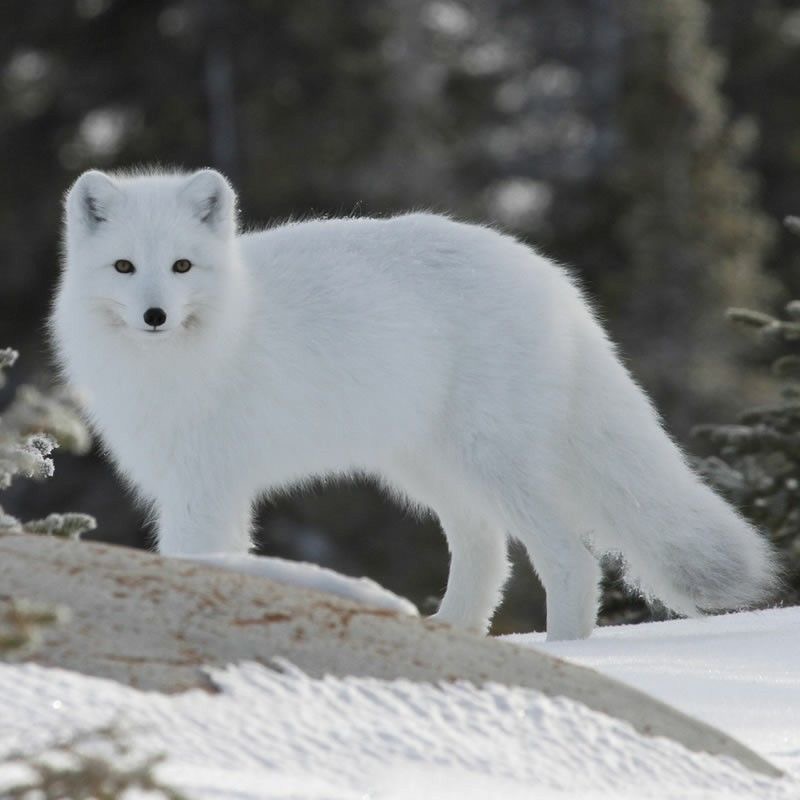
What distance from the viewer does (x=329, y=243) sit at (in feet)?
19.8

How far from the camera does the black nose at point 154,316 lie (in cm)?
532

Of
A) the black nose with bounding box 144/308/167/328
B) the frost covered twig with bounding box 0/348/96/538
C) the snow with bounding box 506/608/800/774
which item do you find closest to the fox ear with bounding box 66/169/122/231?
the black nose with bounding box 144/308/167/328

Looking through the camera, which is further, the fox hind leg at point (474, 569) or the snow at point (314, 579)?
the fox hind leg at point (474, 569)

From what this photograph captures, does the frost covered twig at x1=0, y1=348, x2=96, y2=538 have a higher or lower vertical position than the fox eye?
lower

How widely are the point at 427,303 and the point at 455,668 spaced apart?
253cm

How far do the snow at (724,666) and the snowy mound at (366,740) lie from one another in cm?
43

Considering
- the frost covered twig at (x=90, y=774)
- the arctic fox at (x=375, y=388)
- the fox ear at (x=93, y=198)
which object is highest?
the fox ear at (x=93, y=198)

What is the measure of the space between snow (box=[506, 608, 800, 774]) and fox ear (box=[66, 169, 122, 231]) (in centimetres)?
183

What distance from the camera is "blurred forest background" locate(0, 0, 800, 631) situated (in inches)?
883

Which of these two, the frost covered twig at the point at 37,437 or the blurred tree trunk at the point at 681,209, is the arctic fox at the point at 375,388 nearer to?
the frost covered twig at the point at 37,437

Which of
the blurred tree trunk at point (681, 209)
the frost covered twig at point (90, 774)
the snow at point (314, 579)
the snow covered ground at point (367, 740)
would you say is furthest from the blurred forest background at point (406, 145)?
the frost covered twig at point (90, 774)

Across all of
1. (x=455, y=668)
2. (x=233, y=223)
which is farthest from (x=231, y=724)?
(x=233, y=223)

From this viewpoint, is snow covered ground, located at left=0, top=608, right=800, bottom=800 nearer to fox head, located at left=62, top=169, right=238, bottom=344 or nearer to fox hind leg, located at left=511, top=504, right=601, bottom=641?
fox hind leg, located at left=511, top=504, right=601, bottom=641

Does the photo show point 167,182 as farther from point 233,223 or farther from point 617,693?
point 617,693
